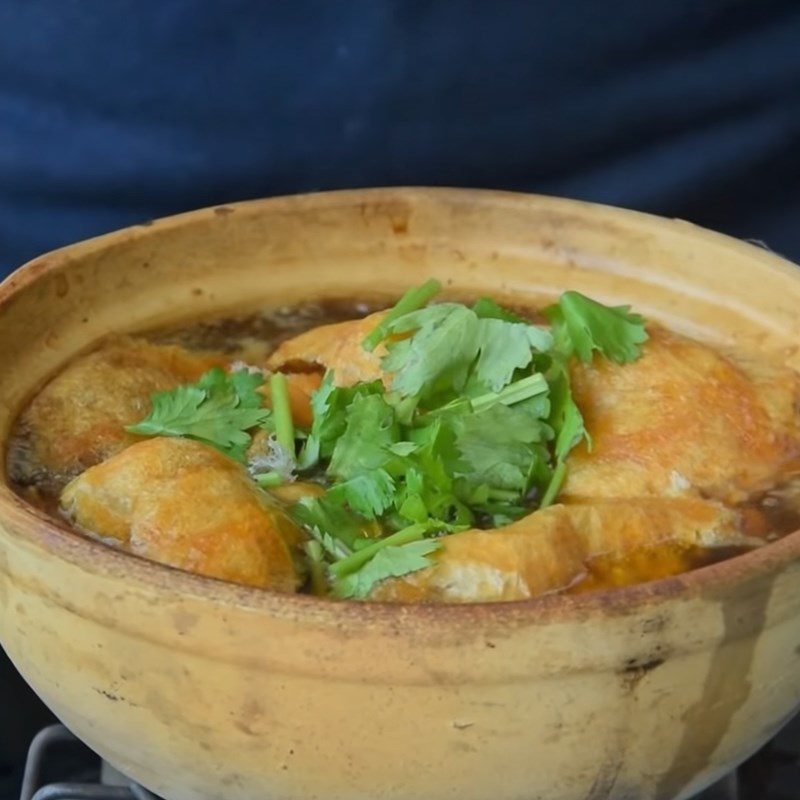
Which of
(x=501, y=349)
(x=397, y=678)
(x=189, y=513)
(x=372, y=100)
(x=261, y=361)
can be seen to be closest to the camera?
(x=397, y=678)

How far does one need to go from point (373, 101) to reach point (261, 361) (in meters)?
0.32

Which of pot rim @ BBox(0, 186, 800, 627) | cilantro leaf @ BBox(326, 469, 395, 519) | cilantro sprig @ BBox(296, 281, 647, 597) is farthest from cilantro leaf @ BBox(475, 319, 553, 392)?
pot rim @ BBox(0, 186, 800, 627)

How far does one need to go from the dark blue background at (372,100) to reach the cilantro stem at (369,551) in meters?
0.56

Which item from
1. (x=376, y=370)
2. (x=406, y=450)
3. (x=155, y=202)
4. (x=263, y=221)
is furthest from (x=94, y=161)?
(x=406, y=450)

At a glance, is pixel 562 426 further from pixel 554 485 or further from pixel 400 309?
pixel 400 309

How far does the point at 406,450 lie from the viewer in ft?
2.37

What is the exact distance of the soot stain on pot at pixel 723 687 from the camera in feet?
1.98

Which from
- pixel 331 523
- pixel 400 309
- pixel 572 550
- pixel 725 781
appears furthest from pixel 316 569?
pixel 725 781

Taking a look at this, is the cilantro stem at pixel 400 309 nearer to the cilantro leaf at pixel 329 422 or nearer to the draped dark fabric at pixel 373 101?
the cilantro leaf at pixel 329 422

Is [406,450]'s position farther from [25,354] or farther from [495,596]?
[25,354]

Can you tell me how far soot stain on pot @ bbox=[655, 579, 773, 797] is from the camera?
1.98 ft

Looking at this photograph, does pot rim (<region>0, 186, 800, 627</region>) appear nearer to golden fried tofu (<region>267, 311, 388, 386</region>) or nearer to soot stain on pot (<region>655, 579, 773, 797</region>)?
soot stain on pot (<region>655, 579, 773, 797</region>)

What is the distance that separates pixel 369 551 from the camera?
2.20 feet

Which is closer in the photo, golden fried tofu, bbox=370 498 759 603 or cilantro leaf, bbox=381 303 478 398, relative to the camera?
golden fried tofu, bbox=370 498 759 603
